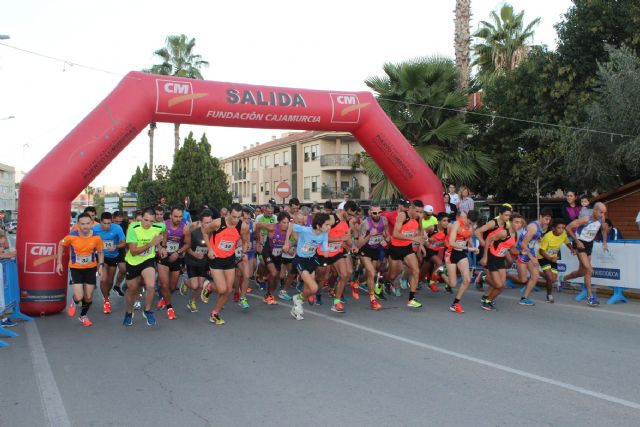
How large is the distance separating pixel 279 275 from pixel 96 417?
6.80m

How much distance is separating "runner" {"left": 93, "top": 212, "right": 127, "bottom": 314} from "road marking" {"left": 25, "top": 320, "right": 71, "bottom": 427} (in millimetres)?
2495

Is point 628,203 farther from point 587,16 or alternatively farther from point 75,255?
point 75,255

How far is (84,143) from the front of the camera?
10094 millimetres

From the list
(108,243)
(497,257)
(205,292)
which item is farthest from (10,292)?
(497,257)

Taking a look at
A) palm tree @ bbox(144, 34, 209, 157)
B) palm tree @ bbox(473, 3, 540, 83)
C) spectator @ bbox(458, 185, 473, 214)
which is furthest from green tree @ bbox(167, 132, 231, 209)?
spectator @ bbox(458, 185, 473, 214)

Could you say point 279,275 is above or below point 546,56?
below

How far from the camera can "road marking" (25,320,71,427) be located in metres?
4.65

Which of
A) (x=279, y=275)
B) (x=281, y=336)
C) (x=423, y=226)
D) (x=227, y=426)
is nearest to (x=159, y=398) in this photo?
(x=227, y=426)

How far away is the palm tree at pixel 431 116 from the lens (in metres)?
16.6

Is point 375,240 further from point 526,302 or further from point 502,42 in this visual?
point 502,42

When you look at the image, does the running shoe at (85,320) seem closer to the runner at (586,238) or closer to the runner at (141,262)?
the runner at (141,262)

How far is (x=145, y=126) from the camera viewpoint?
11.2m

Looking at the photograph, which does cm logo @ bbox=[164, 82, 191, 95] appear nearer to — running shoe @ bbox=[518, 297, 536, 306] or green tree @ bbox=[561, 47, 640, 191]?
running shoe @ bbox=[518, 297, 536, 306]

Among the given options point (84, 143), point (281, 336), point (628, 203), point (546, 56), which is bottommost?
point (281, 336)
